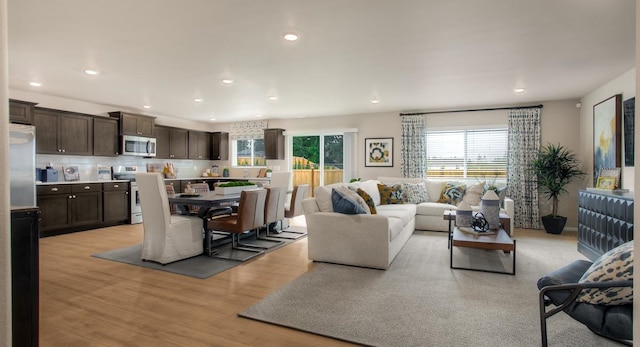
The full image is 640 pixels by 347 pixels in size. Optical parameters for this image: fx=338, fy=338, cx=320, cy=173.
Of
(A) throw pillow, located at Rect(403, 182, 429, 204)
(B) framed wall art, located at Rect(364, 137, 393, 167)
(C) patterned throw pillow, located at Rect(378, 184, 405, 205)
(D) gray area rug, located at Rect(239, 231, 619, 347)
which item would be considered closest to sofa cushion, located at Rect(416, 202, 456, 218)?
(A) throw pillow, located at Rect(403, 182, 429, 204)

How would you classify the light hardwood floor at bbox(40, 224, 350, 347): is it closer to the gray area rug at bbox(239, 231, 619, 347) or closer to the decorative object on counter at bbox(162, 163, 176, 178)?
the gray area rug at bbox(239, 231, 619, 347)

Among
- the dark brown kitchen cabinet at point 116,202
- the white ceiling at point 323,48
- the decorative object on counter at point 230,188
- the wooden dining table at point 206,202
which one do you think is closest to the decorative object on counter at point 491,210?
the white ceiling at point 323,48

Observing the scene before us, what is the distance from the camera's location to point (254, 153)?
9.12 meters

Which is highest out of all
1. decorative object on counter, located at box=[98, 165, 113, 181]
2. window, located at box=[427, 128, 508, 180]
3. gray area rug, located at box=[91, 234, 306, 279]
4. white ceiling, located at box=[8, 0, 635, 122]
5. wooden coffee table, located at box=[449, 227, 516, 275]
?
white ceiling, located at box=[8, 0, 635, 122]

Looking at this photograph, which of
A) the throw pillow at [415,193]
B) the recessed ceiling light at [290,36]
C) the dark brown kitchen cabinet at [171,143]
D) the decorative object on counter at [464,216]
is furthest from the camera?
the dark brown kitchen cabinet at [171,143]

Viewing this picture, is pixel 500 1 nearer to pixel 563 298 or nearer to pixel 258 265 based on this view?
pixel 563 298

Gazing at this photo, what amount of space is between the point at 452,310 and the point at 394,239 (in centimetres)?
142

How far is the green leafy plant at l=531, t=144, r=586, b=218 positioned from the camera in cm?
578

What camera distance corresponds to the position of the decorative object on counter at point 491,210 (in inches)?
163

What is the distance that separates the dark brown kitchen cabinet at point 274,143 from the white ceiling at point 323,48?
2433 millimetres

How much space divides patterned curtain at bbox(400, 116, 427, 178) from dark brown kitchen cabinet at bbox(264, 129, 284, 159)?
3.02 m

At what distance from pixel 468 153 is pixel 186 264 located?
222 inches

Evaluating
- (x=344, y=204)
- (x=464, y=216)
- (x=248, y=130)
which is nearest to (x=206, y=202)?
(x=344, y=204)

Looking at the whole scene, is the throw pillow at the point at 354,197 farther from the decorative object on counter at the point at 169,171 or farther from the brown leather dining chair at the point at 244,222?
the decorative object on counter at the point at 169,171
